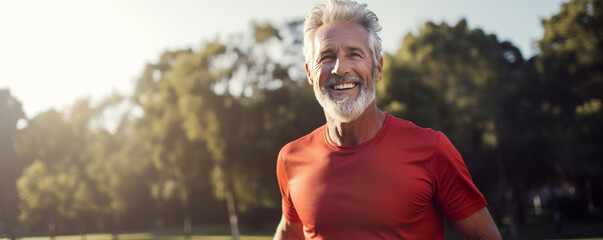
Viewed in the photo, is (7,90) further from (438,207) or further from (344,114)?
(438,207)

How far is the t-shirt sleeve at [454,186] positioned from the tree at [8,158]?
613cm

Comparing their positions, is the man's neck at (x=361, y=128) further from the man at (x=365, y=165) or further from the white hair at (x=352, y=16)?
the white hair at (x=352, y=16)

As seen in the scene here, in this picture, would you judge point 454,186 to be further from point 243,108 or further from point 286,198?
point 243,108

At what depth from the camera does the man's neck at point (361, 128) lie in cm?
308

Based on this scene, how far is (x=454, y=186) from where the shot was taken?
279cm

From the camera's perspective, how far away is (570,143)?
3241cm

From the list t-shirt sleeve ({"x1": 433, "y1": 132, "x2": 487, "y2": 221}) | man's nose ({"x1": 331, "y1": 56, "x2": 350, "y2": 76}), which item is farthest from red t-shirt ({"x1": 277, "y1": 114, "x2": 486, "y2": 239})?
man's nose ({"x1": 331, "y1": 56, "x2": 350, "y2": 76})

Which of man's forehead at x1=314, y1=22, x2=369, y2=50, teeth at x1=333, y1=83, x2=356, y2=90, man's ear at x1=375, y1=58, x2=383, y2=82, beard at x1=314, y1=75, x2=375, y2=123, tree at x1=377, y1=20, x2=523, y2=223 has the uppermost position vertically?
tree at x1=377, y1=20, x2=523, y2=223

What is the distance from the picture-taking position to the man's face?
9.64 feet

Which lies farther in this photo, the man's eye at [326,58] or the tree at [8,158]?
the tree at [8,158]

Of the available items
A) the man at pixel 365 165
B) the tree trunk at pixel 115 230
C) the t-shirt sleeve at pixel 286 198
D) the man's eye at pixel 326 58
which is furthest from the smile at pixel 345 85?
the tree trunk at pixel 115 230

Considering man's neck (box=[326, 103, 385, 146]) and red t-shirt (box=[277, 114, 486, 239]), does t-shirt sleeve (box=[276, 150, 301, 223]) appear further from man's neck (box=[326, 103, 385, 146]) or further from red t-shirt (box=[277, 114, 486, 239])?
man's neck (box=[326, 103, 385, 146])

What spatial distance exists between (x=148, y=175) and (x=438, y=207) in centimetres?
5318

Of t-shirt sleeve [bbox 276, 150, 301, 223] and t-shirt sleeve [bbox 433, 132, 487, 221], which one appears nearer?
t-shirt sleeve [bbox 433, 132, 487, 221]
